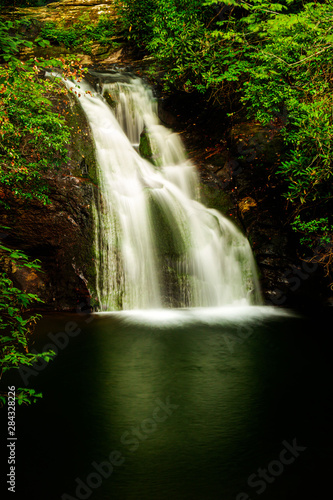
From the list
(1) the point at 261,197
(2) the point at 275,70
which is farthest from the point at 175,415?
(2) the point at 275,70

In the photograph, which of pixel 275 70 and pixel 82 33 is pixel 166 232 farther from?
pixel 82 33

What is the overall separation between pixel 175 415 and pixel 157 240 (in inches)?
229

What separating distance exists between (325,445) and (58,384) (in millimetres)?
3381

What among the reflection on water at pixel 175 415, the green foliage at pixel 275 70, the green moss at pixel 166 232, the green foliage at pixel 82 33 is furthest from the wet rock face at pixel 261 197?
the green foliage at pixel 82 33

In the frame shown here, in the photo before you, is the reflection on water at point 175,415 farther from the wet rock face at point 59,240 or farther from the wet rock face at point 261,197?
the wet rock face at point 261,197

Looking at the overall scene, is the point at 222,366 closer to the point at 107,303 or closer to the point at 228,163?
the point at 107,303

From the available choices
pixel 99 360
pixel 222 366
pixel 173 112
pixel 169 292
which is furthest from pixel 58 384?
pixel 173 112

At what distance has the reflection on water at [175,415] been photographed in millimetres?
3760

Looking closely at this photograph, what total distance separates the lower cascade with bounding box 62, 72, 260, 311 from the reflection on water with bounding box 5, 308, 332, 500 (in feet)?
6.81

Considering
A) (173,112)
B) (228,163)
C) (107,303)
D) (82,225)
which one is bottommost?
(107,303)

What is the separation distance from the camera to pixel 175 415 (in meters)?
4.95

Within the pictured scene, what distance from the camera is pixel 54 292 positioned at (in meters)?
9.84

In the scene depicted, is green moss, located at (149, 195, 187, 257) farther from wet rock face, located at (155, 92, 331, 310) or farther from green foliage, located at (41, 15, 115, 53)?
green foliage, located at (41, 15, 115, 53)

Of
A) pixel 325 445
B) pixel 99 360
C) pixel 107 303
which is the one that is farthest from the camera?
pixel 107 303
